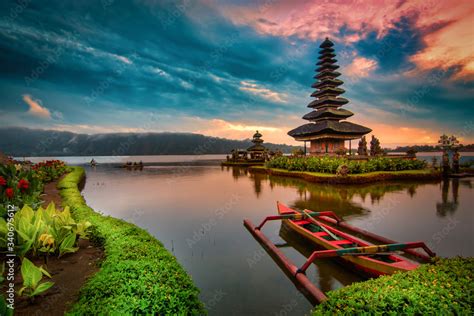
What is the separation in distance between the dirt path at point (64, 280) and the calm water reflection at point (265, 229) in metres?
2.11

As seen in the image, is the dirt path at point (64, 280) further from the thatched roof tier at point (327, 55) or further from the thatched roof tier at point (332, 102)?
the thatched roof tier at point (327, 55)

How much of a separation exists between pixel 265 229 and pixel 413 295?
18.7 ft

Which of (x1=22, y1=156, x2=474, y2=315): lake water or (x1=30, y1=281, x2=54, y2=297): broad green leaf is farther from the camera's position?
(x1=22, y1=156, x2=474, y2=315): lake water

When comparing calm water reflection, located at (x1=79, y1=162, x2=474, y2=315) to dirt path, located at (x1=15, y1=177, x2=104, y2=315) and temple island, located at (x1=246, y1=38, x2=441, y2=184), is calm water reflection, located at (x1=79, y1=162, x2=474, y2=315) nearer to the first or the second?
dirt path, located at (x1=15, y1=177, x2=104, y2=315)

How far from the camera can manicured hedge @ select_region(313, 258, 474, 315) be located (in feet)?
8.46

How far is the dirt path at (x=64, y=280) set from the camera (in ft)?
9.85

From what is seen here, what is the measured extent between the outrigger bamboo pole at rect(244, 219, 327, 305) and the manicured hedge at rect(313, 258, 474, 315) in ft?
1.86

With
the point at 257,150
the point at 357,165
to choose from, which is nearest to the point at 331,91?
the point at 357,165

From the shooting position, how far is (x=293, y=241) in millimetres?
7168

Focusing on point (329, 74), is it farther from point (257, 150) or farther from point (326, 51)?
point (257, 150)

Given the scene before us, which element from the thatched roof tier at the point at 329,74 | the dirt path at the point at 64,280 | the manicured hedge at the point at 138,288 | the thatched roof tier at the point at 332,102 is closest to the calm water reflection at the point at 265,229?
the manicured hedge at the point at 138,288

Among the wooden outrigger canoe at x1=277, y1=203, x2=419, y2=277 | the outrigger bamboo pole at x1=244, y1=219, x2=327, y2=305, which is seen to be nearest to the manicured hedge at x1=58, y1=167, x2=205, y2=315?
the outrigger bamboo pole at x1=244, y1=219, x2=327, y2=305

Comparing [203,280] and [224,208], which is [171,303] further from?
[224,208]

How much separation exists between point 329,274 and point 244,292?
1983 mm
